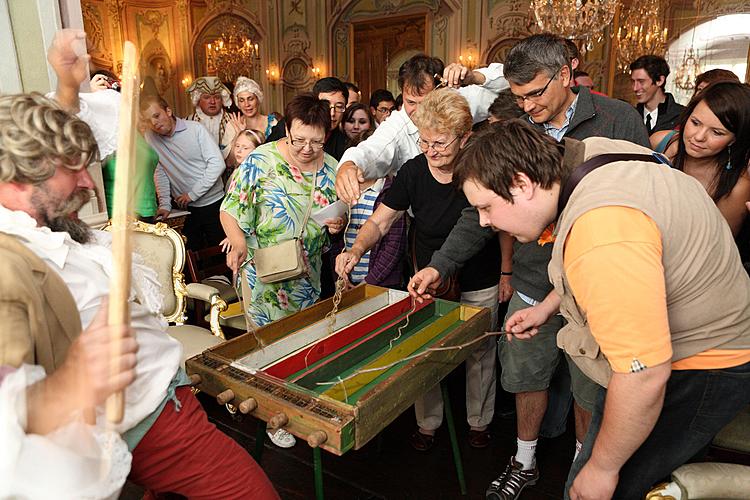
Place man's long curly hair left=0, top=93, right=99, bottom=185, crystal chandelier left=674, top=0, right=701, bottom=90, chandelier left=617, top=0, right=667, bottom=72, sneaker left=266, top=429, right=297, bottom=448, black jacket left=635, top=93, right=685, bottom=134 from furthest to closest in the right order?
crystal chandelier left=674, top=0, right=701, bottom=90 → chandelier left=617, top=0, right=667, bottom=72 → black jacket left=635, top=93, right=685, bottom=134 → sneaker left=266, top=429, right=297, bottom=448 → man's long curly hair left=0, top=93, right=99, bottom=185

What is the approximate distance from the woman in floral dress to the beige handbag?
0.09 meters

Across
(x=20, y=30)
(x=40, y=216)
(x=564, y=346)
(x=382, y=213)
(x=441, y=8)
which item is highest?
(x=441, y=8)

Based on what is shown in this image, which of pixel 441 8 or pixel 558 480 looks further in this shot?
pixel 441 8

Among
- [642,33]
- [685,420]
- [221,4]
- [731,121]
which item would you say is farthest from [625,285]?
→ [221,4]

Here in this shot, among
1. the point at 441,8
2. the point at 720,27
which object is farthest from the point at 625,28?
the point at 441,8

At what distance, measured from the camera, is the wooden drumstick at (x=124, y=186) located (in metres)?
0.57

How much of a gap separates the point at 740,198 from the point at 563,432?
4.45 feet

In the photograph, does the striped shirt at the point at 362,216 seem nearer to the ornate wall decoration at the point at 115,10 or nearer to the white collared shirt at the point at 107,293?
the white collared shirt at the point at 107,293

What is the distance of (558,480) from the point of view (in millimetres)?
2312

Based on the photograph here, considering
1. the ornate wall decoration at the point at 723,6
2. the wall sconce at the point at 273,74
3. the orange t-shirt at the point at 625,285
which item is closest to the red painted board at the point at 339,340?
the orange t-shirt at the point at 625,285

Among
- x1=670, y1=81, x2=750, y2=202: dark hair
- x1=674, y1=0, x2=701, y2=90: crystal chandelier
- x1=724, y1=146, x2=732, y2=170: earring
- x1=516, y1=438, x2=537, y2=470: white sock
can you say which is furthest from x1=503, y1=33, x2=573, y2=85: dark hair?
x1=674, y1=0, x2=701, y2=90: crystal chandelier

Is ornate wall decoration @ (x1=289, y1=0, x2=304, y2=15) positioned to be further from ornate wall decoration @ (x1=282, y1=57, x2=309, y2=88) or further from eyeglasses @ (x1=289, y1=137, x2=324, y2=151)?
eyeglasses @ (x1=289, y1=137, x2=324, y2=151)

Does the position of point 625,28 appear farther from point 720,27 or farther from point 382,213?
point 382,213

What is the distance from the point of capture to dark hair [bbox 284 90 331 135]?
2.36m
